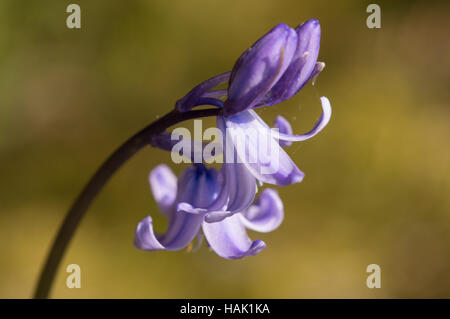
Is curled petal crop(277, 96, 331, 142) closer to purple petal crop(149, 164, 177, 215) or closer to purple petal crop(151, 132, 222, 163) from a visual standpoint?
purple petal crop(151, 132, 222, 163)

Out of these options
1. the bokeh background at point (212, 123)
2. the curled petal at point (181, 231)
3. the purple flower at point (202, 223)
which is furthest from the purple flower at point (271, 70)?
the bokeh background at point (212, 123)

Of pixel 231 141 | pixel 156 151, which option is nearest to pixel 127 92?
pixel 156 151

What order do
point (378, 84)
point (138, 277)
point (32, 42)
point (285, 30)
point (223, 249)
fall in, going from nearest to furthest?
point (285, 30) → point (223, 249) → point (138, 277) → point (32, 42) → point (378, 84)

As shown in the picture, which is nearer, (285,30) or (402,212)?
(285,30)

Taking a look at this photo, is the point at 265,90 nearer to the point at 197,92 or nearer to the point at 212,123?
the point at 197,92

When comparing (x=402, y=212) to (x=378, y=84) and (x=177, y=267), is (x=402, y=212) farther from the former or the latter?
(x=177, y=267)

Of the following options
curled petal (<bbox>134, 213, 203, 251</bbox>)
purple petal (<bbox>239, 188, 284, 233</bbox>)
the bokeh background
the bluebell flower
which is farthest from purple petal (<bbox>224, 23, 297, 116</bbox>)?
the bokeh background
